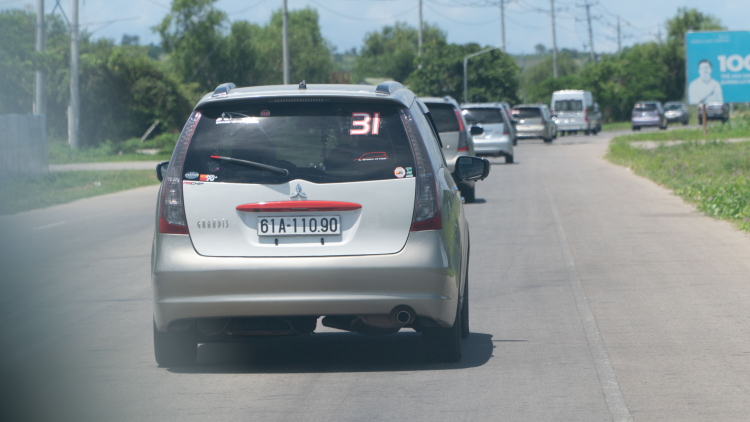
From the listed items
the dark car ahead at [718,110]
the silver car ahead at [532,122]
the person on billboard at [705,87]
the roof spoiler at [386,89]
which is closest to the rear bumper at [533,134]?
the silver car ahead at [532,122]

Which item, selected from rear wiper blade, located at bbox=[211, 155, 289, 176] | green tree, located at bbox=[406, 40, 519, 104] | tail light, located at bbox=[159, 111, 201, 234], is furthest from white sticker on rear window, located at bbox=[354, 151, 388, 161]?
green tree, located at bbox=[406, 40, 519, 104]

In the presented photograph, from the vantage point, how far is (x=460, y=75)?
68.1 metres

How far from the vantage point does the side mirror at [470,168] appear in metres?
6.90

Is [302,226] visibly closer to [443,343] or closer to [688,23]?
[443,343]

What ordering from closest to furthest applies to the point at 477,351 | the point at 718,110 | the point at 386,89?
the point at 386,89 < the point at 477,351 < the point at 718,110

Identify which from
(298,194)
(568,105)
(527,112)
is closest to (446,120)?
(298,194)

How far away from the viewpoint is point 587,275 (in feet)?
31.2

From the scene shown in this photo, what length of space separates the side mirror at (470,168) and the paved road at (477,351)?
1072 mm

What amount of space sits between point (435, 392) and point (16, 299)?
189 inches

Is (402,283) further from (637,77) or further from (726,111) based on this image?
(637,77)

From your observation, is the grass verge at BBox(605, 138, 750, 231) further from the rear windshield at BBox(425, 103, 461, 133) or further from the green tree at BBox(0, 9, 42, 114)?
the green tree at BBox(0, 9, 42, 114)

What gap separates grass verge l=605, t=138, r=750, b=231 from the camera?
14930 mm

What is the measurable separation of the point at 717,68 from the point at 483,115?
949 centimetres

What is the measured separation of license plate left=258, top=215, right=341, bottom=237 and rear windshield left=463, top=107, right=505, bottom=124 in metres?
25.3
